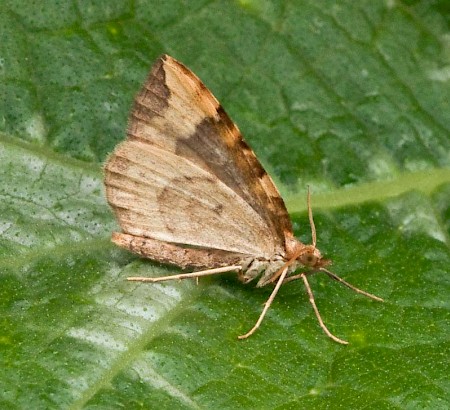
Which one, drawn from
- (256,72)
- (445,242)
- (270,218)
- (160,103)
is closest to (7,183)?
(160,103)

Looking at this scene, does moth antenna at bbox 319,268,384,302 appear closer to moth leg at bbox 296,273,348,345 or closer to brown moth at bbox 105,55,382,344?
brown moth at bbox 105,55,382,344

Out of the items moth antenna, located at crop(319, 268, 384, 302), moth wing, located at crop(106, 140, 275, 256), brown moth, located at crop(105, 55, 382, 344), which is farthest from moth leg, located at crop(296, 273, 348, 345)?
moth wing, located at crop(106, 140, 275, 256)

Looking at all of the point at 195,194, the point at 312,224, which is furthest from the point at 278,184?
the point at 195,194

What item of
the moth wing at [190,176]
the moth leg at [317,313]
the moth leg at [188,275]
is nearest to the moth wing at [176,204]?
the moth wing at [190,176]

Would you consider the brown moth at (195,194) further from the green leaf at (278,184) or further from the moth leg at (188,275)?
the green leaf at (278,184)

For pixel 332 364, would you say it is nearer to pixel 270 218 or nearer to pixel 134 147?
pixel 270 218
